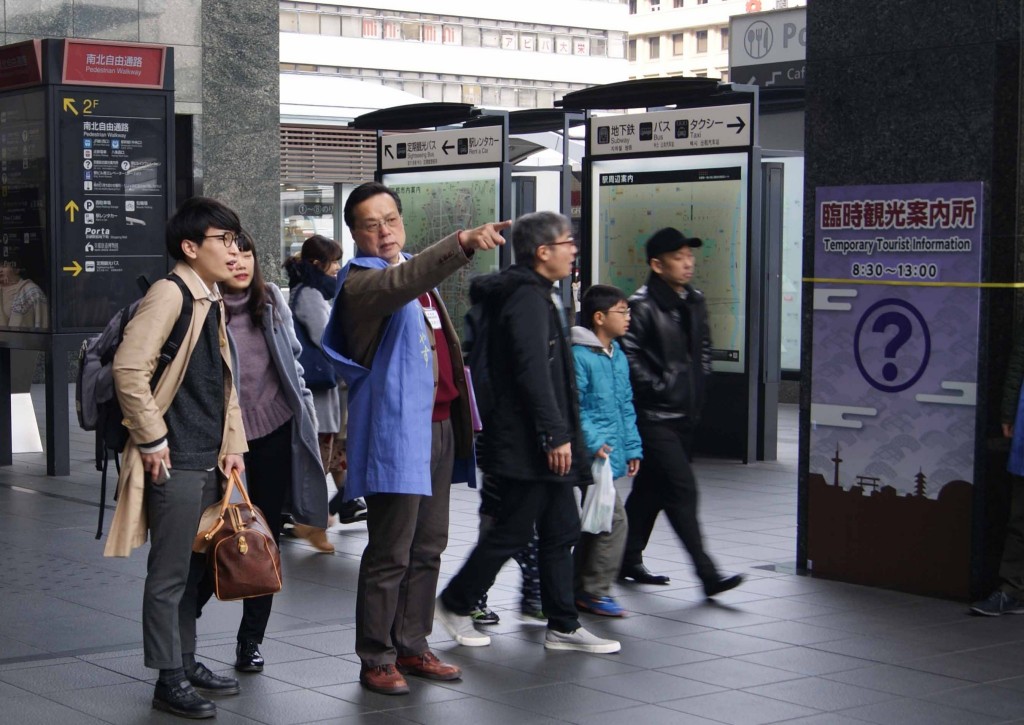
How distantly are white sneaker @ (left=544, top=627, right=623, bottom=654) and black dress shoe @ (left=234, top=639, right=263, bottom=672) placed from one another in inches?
44.3

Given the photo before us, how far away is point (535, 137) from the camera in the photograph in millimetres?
22031

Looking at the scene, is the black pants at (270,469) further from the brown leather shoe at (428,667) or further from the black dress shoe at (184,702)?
the black dress shoe at (184,702)

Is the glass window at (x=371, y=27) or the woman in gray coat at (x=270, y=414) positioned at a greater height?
the glass window at (x=371, y=27)

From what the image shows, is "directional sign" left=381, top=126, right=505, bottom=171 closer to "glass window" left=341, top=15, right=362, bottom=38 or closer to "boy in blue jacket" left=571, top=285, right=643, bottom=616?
"boy in blue jacket" left=571, top=285, right=643, bottom=616

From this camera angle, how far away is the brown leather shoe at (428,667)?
569cm

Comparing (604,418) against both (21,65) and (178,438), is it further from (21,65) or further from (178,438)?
(21,65)

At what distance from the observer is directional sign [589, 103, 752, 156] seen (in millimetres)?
12156

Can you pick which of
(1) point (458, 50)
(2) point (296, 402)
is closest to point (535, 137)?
(2) point (296, 402)

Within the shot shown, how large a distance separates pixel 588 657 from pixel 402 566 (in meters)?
0.92

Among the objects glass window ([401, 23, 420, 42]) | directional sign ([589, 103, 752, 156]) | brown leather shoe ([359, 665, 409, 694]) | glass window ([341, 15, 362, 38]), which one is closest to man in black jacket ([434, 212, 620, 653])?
brown leather shoe ([359, 665, 409, 694])

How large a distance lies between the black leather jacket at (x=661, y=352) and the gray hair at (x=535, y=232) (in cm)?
115

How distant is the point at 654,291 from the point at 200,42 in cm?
1074

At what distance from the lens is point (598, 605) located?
680 centimetres

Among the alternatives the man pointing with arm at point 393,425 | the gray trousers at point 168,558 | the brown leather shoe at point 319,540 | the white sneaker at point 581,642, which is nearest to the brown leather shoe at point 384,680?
the man pointing with arm at point 393,425
